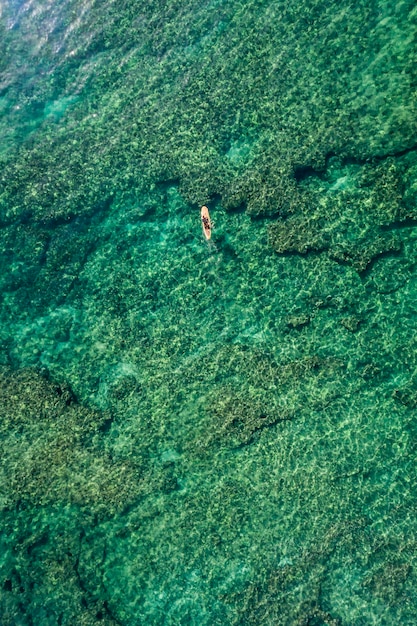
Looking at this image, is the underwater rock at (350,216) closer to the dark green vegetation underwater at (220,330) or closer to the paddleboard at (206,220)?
the dark green vegetation underwater at (220,330)

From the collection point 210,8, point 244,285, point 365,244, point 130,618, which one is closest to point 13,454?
point 130,618

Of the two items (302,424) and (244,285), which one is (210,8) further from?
(302,424)

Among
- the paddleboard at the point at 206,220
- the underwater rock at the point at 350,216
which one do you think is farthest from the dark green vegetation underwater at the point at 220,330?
the paddleboard at the point at 206,220

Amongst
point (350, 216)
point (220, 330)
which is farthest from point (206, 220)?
point (350, 216)

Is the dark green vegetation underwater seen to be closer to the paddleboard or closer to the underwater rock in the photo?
the underwater rock

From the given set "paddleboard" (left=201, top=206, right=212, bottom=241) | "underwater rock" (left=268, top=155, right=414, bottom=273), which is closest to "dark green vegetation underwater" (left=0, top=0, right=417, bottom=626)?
"underwater rock" (left=268, top=155, right=414, bottom=273)

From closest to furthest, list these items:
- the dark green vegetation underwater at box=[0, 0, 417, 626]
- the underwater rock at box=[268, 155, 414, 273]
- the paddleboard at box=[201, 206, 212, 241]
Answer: the dark green vegetation underwater at box=[0, 0, 417, 626], the underwater rock at box=[268, 155, 414, 273], the paddleboard at box=[201, 206, 212, 241]

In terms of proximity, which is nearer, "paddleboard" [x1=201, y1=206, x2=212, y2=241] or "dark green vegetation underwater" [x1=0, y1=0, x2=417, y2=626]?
"dark green vegetation underwater" [x1=0, y1=0, x2=417, y2=626]

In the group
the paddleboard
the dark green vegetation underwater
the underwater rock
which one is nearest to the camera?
the dark green vegetation underwater

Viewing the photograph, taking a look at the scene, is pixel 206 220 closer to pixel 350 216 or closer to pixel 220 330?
pixel 220 330
